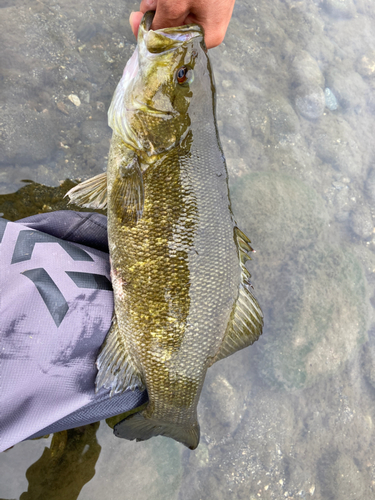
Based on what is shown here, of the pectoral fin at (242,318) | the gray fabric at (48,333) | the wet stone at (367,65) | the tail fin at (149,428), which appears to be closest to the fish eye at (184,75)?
the pectoral fin at (242,318)

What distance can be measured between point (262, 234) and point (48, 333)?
8.46ft

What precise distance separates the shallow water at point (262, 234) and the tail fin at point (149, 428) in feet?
2.67

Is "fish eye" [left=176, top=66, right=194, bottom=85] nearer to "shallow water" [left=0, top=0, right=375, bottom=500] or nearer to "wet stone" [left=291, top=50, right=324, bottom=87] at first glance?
"shallow water" [left=0, top=0, right=375, bottom=500]

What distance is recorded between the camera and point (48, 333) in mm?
1495

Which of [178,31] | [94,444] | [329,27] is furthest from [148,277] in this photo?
[329,27]

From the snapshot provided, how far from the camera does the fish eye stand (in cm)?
168

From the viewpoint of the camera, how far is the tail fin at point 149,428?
1.93 m

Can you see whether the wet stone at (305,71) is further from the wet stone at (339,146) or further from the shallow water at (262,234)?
the wet stone at (339,146)

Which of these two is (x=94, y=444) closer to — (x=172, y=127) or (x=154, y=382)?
(x=154, y=382)

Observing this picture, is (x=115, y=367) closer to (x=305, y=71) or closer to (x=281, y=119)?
(x=281, y=119)

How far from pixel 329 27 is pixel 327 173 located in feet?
9.30

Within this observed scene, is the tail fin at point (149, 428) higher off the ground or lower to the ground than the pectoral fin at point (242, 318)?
lower

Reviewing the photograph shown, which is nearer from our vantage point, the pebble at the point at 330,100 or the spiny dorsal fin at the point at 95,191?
the spiny dorsal fin at the point at 95,191

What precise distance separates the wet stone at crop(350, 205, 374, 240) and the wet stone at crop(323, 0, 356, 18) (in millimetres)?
3555
